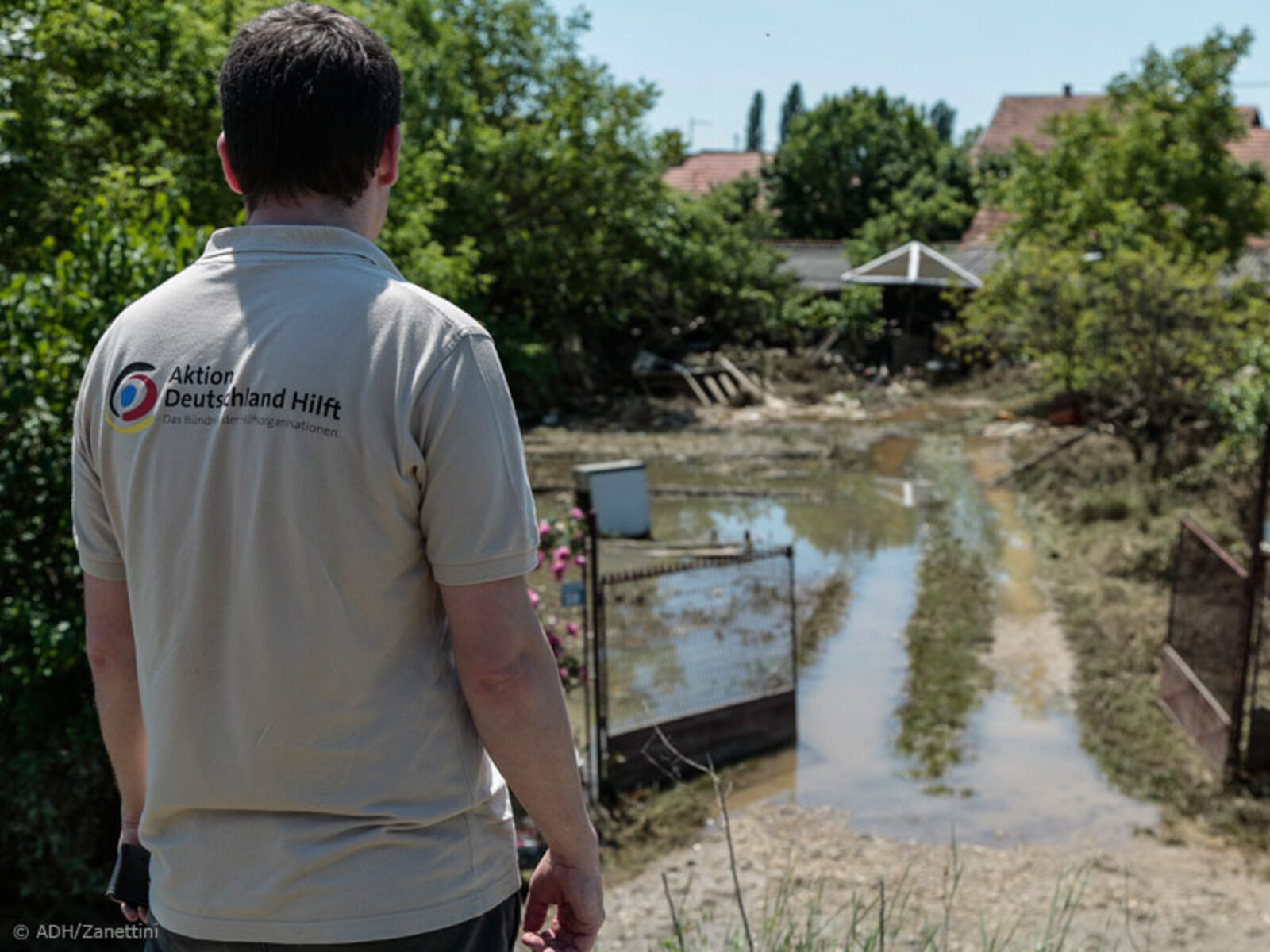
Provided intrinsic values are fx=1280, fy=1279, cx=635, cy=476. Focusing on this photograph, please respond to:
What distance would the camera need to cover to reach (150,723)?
1603mm

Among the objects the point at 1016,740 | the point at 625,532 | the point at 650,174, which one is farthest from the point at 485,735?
the point at 650,174

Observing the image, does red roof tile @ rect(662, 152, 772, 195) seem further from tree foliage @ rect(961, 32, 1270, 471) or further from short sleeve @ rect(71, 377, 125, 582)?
short sleeve @ rect(71, 377, 125, 582)

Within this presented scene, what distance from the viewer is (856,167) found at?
127ft

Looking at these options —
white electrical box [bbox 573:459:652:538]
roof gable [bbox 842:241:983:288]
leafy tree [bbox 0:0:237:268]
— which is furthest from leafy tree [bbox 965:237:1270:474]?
leafy tree [bbox 0:0:237:268]

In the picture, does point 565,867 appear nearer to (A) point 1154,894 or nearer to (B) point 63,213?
(A) point 1154,894

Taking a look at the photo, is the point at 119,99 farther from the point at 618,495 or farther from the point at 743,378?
the point at 743,378

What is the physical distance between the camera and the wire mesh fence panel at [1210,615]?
7332 millimetres

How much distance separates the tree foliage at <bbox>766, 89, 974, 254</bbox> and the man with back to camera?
35.8 metres

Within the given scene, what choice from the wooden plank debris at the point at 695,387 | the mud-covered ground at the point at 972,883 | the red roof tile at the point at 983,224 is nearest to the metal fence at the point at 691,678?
the mud-covered ground at the point at 972,883

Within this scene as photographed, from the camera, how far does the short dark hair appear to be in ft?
4.91

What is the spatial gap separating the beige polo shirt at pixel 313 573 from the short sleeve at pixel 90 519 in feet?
0.43

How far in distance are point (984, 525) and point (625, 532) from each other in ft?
14.0

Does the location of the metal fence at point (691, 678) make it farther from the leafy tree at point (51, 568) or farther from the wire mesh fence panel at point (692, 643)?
the leafy tree at point (51, 568)

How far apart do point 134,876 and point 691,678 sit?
21.2ft
